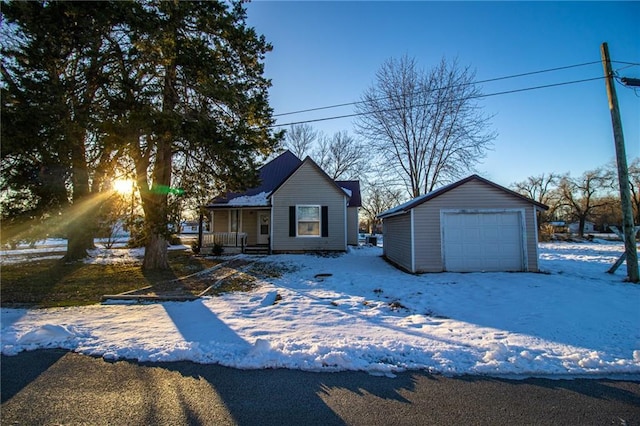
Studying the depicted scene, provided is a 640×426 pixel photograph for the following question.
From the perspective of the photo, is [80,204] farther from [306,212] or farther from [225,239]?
[306,212]

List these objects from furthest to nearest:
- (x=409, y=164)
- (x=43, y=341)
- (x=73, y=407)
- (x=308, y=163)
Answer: (x=409, y=164), (x=308, y=163), (x=43, y=341), (x=73, y=407)

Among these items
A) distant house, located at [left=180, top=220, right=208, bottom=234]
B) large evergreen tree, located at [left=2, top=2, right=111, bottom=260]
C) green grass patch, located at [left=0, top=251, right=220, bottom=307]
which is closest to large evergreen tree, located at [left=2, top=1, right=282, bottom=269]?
large evergreen tree, located at [left=2, top=2, right=111, bottom=260]

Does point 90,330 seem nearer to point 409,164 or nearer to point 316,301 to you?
point 316,301

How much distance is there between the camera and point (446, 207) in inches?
441

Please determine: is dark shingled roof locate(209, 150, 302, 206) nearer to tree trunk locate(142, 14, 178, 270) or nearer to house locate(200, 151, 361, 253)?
house locate(200, 151, 361, 253)

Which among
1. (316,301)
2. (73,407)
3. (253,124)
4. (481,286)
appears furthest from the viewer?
(253,124)

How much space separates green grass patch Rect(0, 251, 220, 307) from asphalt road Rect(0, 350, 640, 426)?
4.50m

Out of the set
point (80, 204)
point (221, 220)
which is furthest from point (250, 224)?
point (80, 204)

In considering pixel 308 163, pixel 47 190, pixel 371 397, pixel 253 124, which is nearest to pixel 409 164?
pixel 308 163

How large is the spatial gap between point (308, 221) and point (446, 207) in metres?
8.23

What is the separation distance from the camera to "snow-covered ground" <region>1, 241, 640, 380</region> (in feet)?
13.1

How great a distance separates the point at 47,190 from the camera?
9789 mm

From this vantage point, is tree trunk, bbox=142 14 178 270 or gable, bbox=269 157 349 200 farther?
gable, bbox=269 157 349 200

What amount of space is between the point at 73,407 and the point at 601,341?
6681mm
